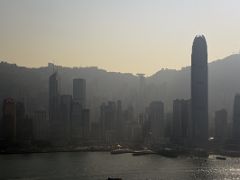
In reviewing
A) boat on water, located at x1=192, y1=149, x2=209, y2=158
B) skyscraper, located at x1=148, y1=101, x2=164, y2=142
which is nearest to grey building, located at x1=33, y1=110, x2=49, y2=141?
skyscraper, located at x1=148, y1=101, x2=164, y2=142

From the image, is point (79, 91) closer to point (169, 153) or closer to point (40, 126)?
point (40, 126)

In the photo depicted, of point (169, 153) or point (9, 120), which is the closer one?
point (169, 153)

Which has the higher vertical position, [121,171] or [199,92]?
[199,92]

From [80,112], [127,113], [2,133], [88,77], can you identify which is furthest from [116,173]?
[88,77]

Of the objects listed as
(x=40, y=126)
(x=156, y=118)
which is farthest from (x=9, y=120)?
(x=156, y=118)

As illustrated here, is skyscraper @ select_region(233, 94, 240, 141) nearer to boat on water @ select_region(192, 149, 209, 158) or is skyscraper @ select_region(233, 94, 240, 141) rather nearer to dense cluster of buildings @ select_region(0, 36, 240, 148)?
dense cluster of buildings @ select_region(0, 36, 240, 148)

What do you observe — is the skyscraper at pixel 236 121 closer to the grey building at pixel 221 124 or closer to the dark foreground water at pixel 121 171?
the grey building at pixel 221 124

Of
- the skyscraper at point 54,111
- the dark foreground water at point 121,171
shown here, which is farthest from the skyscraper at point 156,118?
the dark foreground water at point 121,171

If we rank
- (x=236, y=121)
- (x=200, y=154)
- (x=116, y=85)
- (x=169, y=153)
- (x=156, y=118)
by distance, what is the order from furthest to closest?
(x=116, y=85) < (x=156, y=118) < (x=236, y=121) < (x=169, y=153) < (x=200, y=154)
